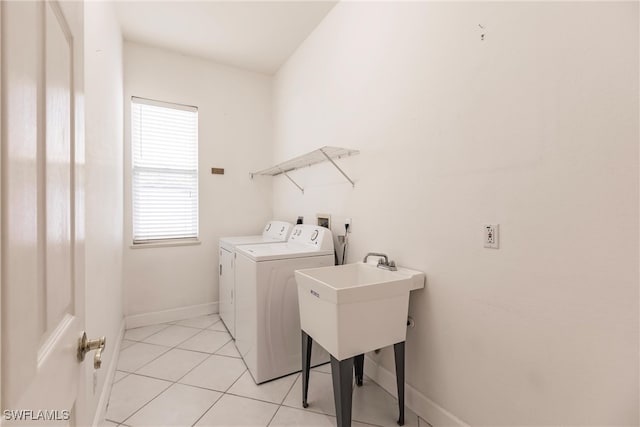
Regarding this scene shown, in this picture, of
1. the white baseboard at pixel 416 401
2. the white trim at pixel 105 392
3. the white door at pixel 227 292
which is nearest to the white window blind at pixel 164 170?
the white door at pixel 227 292

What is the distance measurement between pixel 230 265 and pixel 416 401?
1.76m

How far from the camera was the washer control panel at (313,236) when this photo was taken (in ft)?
7.09

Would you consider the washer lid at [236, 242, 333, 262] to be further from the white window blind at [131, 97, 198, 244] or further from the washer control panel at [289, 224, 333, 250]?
the white window blind at [131, 97, 198, 244]

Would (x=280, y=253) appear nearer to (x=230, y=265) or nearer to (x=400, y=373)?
(x=230, y=265)

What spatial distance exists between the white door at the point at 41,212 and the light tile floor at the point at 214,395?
1138 millimetres

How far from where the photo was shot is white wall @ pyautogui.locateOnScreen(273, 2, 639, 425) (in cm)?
93

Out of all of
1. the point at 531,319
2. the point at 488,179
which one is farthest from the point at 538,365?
the point at 488,179

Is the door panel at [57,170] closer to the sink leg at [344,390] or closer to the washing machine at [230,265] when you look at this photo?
the sink leg at [344,390]

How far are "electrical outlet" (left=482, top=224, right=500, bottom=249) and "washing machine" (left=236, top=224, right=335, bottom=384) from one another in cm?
112

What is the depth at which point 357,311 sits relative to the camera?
138cm

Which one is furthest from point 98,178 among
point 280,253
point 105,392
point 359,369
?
point 359,369

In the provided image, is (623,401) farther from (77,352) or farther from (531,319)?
(77,352)

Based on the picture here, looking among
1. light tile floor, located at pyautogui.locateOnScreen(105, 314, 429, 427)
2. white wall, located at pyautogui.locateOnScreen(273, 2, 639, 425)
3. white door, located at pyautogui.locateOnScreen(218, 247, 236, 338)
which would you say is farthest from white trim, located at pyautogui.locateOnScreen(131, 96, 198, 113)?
light tile floor, located at pyautogui.locateOnScreen(105, 314, 429, 427)

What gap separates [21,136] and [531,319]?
1550mm
